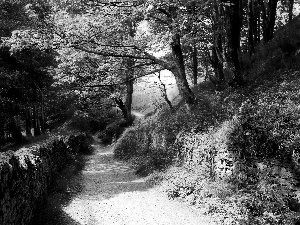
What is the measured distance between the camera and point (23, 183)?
7215 mm

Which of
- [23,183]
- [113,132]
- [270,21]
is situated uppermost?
[270,21]

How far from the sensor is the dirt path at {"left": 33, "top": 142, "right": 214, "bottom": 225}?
328 inches

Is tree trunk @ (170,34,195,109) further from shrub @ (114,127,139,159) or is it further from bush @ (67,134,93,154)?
bush @ (67,134,93,154)

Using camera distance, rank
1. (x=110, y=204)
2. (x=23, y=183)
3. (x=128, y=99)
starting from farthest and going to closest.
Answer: (x=128, y=99), (x=110, y=204), (x=23, y=183)

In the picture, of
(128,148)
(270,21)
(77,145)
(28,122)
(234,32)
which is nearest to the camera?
(234,32)

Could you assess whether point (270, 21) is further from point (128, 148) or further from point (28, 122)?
point (28, 122)

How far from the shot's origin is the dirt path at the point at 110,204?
832 centimetres

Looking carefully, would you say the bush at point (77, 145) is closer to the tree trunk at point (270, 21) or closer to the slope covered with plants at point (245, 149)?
the slope covered with plants at point (245, 149)

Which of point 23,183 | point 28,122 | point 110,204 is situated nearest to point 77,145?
point 28,122

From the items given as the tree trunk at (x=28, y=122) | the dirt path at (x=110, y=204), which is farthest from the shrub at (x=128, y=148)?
the tree trunk at (x=28, y=122)

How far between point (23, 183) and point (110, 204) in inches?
142

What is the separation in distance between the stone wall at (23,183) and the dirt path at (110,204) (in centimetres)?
54

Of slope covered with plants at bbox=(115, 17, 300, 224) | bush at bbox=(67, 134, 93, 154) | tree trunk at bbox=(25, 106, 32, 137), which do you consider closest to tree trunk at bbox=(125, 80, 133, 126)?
bush at bbox=(67, 134, 93, 154)

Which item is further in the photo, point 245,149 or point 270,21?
point 270,21
